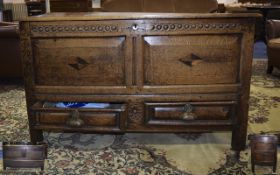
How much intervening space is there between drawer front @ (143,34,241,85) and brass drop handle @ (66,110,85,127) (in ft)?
1.33

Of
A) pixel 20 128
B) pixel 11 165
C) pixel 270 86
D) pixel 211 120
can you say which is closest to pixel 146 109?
pixel 211 120

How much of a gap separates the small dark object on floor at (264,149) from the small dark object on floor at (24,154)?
98 centimetres

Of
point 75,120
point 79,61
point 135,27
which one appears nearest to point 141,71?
point 135,27

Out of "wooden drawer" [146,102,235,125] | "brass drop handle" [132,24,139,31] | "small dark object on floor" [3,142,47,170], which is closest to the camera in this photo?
"small dark object on floor" [3,142,47,170]

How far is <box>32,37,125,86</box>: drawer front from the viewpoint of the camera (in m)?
1.59

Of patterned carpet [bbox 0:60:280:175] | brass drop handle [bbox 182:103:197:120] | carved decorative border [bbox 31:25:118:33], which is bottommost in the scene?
patterned carpet [bbox 0:60:280:175]

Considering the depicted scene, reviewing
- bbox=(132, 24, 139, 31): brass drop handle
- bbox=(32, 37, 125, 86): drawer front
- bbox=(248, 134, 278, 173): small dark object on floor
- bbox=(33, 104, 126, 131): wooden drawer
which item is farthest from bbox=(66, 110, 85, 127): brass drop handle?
bbox=(248, 134, 278, 173): small dark object on floor

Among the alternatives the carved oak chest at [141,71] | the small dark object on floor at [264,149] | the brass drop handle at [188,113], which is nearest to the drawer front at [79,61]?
the carved oak chest at [141,71]

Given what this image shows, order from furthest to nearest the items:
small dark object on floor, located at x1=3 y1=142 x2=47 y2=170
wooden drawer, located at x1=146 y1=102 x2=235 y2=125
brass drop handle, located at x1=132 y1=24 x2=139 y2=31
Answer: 1. wooden drawer, located at x1=146 y1=102 x2=235 y2=125
2. brass drop handle, located at x1=132 y1=24 x2=139 y2=31
3. small dark object on floor, located at x1=3 y1=142 x2=47 y2=170

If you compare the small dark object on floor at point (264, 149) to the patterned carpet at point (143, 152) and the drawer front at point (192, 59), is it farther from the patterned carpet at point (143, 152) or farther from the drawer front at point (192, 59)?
the drawer front at point (192, 59)

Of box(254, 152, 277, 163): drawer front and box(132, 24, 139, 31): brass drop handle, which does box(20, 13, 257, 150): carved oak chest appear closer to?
box(132, 24, 139, 31): brass drop handle

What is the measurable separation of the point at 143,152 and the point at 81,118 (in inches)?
15.5

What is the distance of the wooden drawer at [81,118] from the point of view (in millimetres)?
1666

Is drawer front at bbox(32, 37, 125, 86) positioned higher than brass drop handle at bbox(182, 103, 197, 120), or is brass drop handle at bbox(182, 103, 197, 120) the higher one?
drawer front at bbox(32, 37, 125, 86)
